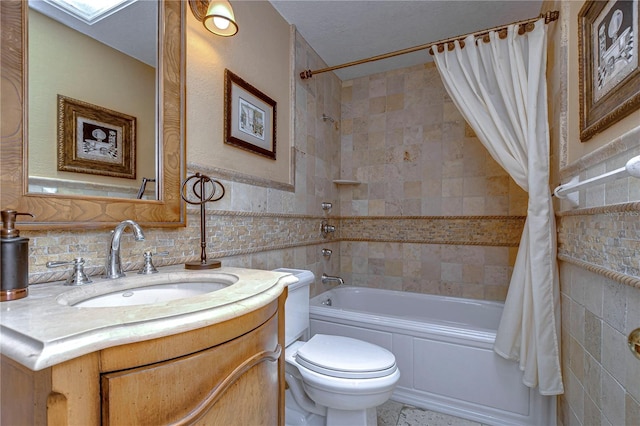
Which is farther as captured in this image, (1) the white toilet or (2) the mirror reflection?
(1) the white toilet

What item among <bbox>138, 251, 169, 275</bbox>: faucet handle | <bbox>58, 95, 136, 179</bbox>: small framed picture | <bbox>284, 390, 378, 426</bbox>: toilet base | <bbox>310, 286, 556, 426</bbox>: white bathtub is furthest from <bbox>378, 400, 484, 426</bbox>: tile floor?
<bbox>58, 95, 136, 179</bbox>: small framed picture

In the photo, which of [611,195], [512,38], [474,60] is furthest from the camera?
[474,60]

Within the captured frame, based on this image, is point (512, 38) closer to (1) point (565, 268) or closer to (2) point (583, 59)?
(2) point (583, 59)

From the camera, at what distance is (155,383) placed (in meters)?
0.55

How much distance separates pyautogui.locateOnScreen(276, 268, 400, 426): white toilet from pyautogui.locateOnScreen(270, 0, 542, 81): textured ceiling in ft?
5.53

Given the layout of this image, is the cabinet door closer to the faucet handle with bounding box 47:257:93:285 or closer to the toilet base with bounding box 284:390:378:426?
the faucet handle with bounding box 47:257:93:285

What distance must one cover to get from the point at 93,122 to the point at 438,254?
2.44 metres

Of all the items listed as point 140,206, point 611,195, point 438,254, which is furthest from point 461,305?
point 140,206

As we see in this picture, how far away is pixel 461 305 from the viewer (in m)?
2.39

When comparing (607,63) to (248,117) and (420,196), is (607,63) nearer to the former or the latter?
(248,117)

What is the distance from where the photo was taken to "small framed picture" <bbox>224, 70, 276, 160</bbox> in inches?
61.4

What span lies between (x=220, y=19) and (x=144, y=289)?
1167mm

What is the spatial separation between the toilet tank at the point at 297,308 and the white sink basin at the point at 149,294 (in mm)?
→ 499

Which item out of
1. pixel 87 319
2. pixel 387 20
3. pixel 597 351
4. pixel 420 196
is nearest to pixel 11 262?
pixel 87 319
